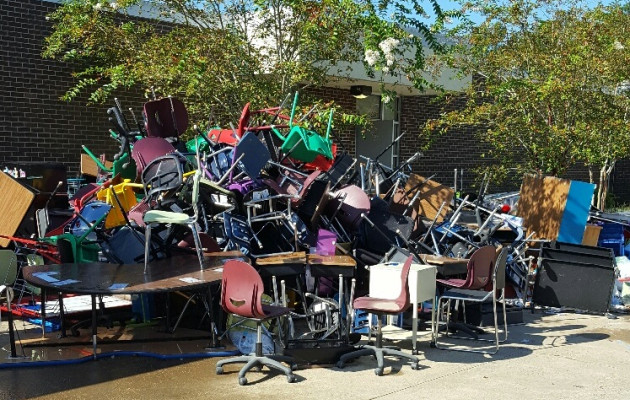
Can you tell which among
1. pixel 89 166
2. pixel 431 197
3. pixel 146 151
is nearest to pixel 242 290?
pixel 146 151

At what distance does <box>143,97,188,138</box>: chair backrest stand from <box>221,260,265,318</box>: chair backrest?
3994mm

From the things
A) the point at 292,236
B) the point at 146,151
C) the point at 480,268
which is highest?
the point at 146,151

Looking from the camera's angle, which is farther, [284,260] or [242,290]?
[284,260]

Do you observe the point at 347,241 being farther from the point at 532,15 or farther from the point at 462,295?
the point at 532,15

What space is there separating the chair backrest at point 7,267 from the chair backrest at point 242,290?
87.0 inches

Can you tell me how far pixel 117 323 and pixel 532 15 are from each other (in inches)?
373

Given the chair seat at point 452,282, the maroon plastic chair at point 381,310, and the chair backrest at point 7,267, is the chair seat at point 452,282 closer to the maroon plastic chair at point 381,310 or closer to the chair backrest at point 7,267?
the maroon plastic chair at point 381,310

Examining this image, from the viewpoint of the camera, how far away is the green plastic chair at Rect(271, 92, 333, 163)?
10656 millimetres

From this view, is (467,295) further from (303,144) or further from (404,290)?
(303,144)

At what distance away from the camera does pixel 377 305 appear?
7676 millimetres

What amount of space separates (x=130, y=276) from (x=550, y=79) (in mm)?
→ 8235

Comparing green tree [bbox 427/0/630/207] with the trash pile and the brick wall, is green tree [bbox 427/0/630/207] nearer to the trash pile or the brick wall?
the trash pile

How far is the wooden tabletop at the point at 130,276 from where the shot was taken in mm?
7434

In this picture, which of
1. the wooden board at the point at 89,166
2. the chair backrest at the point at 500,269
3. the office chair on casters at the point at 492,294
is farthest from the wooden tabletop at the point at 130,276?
the wooden board at the point at 89,166
